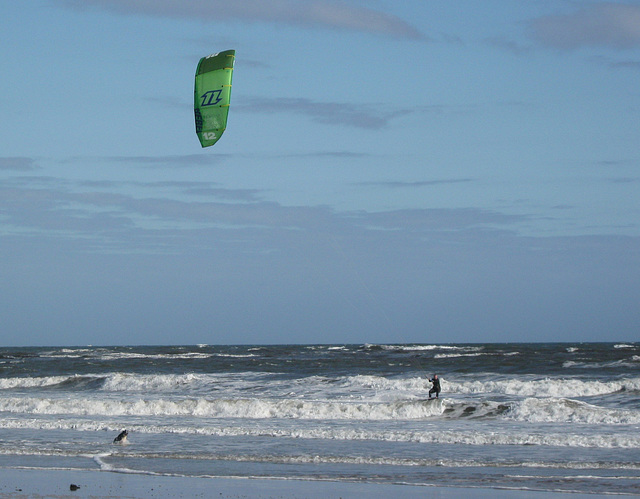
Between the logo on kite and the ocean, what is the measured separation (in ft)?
21.6

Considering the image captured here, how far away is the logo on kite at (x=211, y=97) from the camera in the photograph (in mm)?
A: 16078

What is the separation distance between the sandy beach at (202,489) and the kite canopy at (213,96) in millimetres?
6292

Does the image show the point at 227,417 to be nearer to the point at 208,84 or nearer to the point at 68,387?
the point at 208,84

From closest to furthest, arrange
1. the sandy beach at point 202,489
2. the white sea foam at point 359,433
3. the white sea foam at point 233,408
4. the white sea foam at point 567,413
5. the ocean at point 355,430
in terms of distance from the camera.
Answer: the sandy beach at point 202,489 < the ocean at point 355,430 < the white sea foam at point 359,433 < the white sea foam at point 567,413 < the white sea foam at point 233,408

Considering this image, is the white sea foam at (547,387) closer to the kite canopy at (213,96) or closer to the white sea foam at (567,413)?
the white sea foam at (567,413)

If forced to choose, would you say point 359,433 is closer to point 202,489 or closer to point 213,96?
point 202,489

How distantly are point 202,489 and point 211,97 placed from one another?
7429mm

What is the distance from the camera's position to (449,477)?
43.6 ft

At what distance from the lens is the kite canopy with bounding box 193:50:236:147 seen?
16.0 meters

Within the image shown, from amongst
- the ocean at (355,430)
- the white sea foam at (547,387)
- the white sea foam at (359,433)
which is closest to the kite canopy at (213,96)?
the ocean at (355,430)

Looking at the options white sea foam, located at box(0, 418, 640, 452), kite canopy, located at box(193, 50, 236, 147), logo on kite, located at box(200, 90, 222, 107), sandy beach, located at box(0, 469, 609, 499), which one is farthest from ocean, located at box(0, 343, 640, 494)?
logo on kite, located at box(200, 90, 222, 107)

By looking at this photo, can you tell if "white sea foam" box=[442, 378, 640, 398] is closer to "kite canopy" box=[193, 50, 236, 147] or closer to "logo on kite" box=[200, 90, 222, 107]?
"kite canopy" box=[193, 50, 236, 147]

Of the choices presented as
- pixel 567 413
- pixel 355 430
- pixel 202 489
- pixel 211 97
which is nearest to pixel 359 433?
pixel 355 430

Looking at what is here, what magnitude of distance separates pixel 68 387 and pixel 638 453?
76.1ft
